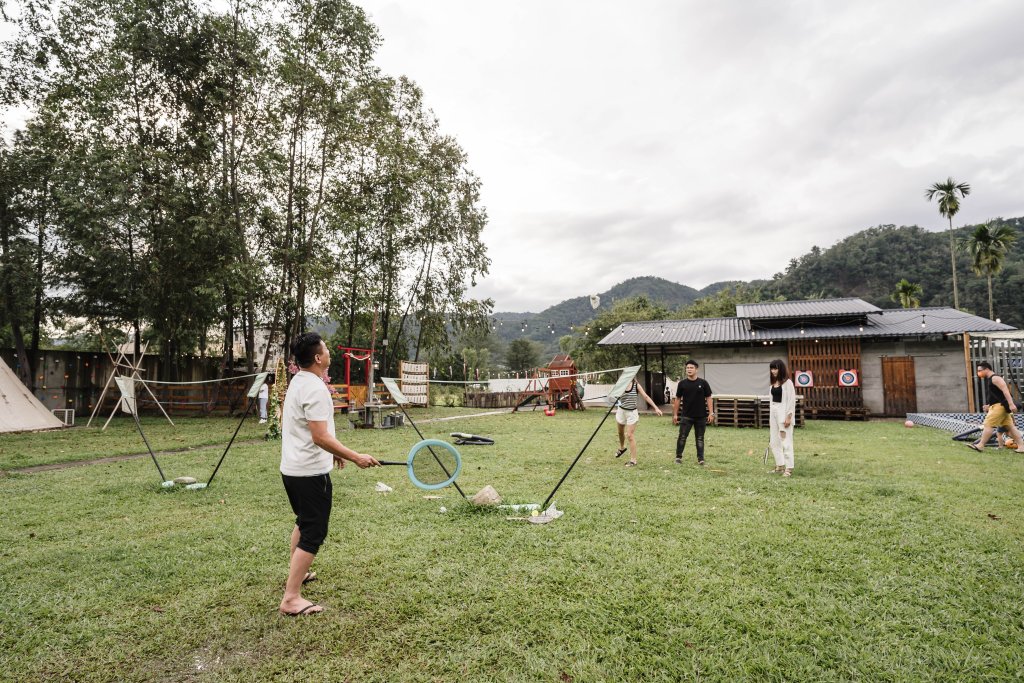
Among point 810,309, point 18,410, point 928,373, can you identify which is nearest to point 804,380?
point 810,309

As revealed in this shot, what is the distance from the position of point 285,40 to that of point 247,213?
6828 mm

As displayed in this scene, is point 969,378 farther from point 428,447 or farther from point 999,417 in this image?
point 428,447

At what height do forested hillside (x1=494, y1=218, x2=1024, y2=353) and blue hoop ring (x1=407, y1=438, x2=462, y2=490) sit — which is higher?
forested hillside (x1=494, y1=218, x2=1024, y2=353)

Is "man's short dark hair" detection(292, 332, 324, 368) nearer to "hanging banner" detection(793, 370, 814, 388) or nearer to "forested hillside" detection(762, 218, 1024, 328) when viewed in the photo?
"hanging banner" detection(793, 370, 814, 388)

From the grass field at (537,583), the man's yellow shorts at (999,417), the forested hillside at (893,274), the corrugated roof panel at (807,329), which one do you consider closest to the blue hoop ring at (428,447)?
the grass field at (537,583)

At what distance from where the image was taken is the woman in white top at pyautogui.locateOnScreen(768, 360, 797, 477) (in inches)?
320

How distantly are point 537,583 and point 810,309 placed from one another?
76.3 feet

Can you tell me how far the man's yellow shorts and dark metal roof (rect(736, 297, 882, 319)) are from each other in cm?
1171

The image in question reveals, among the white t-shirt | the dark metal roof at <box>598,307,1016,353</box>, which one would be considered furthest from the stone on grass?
the dark metal roof at <box>598,307,1016,353</box>

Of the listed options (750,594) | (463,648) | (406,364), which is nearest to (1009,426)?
(750,594)

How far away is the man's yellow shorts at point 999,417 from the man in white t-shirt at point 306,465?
12973 millimetres

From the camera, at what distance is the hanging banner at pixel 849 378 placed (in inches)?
793

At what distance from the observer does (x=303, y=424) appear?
11.7ft

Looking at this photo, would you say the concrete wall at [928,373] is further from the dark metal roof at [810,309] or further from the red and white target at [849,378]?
the dark metal roof at [810,309]
